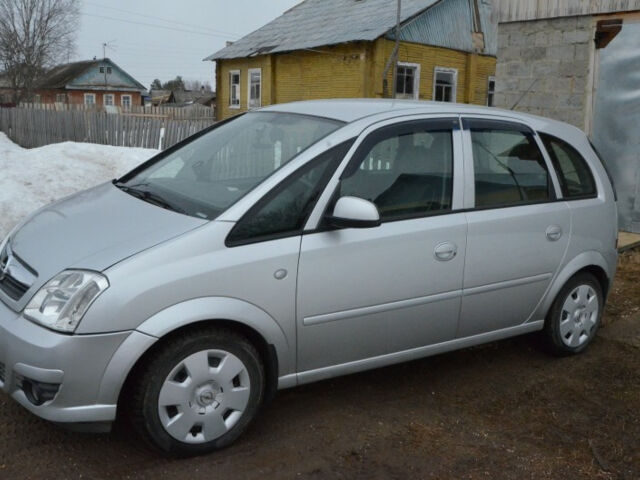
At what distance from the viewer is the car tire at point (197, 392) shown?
10.1 ft

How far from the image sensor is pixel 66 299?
2.97 meters

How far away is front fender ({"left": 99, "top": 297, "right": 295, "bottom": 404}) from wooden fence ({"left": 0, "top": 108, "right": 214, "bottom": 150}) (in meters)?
13.2

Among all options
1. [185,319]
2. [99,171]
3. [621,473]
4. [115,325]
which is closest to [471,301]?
[621,473]

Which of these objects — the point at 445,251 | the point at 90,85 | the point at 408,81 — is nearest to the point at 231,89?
the point at 408,81

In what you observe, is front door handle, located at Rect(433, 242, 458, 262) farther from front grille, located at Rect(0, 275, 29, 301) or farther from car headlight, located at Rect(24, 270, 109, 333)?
front grille, located at Rect(0, 275, 29, 301)

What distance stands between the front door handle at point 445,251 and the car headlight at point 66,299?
179 cm

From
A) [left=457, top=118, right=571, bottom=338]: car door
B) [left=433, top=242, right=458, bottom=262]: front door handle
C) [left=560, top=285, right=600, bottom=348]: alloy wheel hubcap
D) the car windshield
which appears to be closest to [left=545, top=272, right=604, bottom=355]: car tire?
[left=560, top=285, right=600, bottom=348]: alloy wheel hubcap

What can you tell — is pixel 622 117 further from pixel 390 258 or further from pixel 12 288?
pixel 12 288

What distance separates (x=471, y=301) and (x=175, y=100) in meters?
73.3

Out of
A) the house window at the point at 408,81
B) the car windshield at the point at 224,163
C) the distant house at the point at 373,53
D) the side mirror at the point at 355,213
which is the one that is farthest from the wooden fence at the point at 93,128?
the side mirror at the point at 355,213

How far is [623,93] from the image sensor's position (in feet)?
28.2

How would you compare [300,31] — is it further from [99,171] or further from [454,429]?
[454,429]

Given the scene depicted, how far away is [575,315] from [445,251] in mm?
1414

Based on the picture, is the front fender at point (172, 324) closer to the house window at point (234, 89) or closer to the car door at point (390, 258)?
the car door at point (390, 258)
